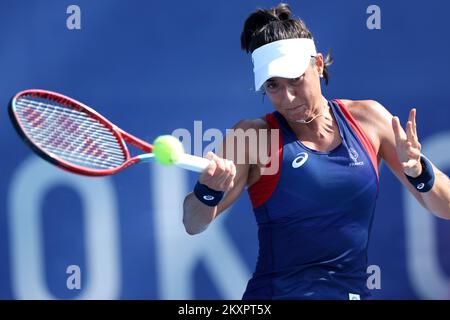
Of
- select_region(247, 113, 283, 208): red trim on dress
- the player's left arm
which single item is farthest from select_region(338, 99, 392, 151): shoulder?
select_region(247, 113, 283, 208): red trim on dress

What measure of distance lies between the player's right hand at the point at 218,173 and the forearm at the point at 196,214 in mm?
151

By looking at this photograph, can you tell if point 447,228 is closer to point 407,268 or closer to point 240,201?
point 407,268

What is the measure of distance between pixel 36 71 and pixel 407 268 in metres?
1.93

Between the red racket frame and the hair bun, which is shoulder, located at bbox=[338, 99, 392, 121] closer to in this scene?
the hair bun

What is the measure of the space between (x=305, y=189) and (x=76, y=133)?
81 centimetres

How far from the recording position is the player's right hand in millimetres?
2934

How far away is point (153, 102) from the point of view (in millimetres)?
4285

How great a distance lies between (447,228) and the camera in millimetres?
4359

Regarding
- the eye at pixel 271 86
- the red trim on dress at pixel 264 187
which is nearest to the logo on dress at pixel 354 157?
the red trim on dress at pixel 264 187

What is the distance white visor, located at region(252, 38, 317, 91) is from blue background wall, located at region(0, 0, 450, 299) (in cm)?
99

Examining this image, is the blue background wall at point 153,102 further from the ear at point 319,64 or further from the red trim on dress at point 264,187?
the red trim on dress at point 264,187

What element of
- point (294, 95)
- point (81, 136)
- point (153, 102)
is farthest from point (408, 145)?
point (153, 102)

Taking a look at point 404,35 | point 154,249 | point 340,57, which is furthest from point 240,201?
point 404,35

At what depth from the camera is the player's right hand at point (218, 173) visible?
2.93m
